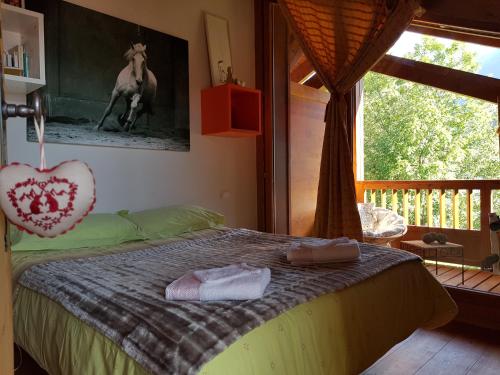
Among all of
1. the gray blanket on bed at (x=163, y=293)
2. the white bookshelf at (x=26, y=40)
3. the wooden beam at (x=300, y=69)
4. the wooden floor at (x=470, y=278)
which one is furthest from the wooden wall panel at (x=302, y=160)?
the white bookshelf at (x=26, y=40)

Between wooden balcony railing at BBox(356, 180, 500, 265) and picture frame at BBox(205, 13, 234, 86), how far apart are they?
159cm

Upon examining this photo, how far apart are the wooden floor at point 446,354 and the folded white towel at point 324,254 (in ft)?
2.27

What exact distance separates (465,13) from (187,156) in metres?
2.20

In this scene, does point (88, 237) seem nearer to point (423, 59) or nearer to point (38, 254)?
point (38, 254)

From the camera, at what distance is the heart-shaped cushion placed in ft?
2.04

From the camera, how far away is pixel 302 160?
11.8 feet

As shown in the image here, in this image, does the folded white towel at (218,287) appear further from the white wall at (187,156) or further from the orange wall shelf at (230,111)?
the orange wall shelf at (230,111)

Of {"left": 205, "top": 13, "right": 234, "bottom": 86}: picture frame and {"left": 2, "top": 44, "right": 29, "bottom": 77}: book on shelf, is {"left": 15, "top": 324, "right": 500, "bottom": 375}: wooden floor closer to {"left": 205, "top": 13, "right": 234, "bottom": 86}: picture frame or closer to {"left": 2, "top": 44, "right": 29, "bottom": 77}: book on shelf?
{"left": 2, "top": 44, "right": 29, "bottom": 77}: book on shelf

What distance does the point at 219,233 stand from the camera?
8.40 feet

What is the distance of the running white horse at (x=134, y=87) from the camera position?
269 cm

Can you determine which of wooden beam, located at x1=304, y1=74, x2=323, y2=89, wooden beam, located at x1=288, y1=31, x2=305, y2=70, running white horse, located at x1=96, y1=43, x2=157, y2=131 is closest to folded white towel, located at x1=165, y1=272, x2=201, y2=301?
running white horse, located at x1=96, y1=43, x2=157, y2=131

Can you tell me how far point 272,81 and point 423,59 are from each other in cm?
129

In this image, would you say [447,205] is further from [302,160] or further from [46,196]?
[46,196]

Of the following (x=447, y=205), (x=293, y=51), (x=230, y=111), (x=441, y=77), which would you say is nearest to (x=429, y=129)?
(x=441, y=77)
